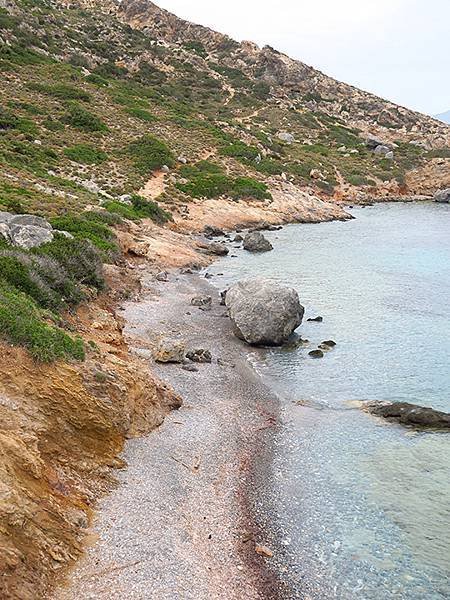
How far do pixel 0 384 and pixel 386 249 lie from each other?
43068 millimetres

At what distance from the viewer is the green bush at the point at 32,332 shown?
14094 millimetres

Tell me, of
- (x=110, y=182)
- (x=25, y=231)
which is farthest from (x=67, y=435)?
(x=110, y=182)

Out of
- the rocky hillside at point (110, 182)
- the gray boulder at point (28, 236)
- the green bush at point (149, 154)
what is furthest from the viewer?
the green bush at point (149, 154)

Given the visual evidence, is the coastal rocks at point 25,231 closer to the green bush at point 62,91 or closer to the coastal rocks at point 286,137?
the green bush at point 62,91

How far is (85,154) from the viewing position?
57.2 m

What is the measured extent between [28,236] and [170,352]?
896 cm

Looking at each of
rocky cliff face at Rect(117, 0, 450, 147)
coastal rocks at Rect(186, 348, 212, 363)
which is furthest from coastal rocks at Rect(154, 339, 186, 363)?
rocky cliff face at Rect(117, 0, 450, 147)

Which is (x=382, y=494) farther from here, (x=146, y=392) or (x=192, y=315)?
(x=192, y=315)

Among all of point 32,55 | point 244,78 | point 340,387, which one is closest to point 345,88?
point 244,78

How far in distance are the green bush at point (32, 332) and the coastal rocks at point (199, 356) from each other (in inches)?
263

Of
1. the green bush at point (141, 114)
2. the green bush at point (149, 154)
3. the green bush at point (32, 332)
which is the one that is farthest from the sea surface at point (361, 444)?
the green bush at point (141, 114)

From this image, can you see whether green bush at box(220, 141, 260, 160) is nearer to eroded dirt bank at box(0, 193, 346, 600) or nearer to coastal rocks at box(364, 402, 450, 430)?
eroded dirt bank at box(0, 193, 346, 600)

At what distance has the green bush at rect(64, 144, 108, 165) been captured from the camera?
5562 cm

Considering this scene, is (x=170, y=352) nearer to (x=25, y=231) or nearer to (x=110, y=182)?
(x=25, y=231)
